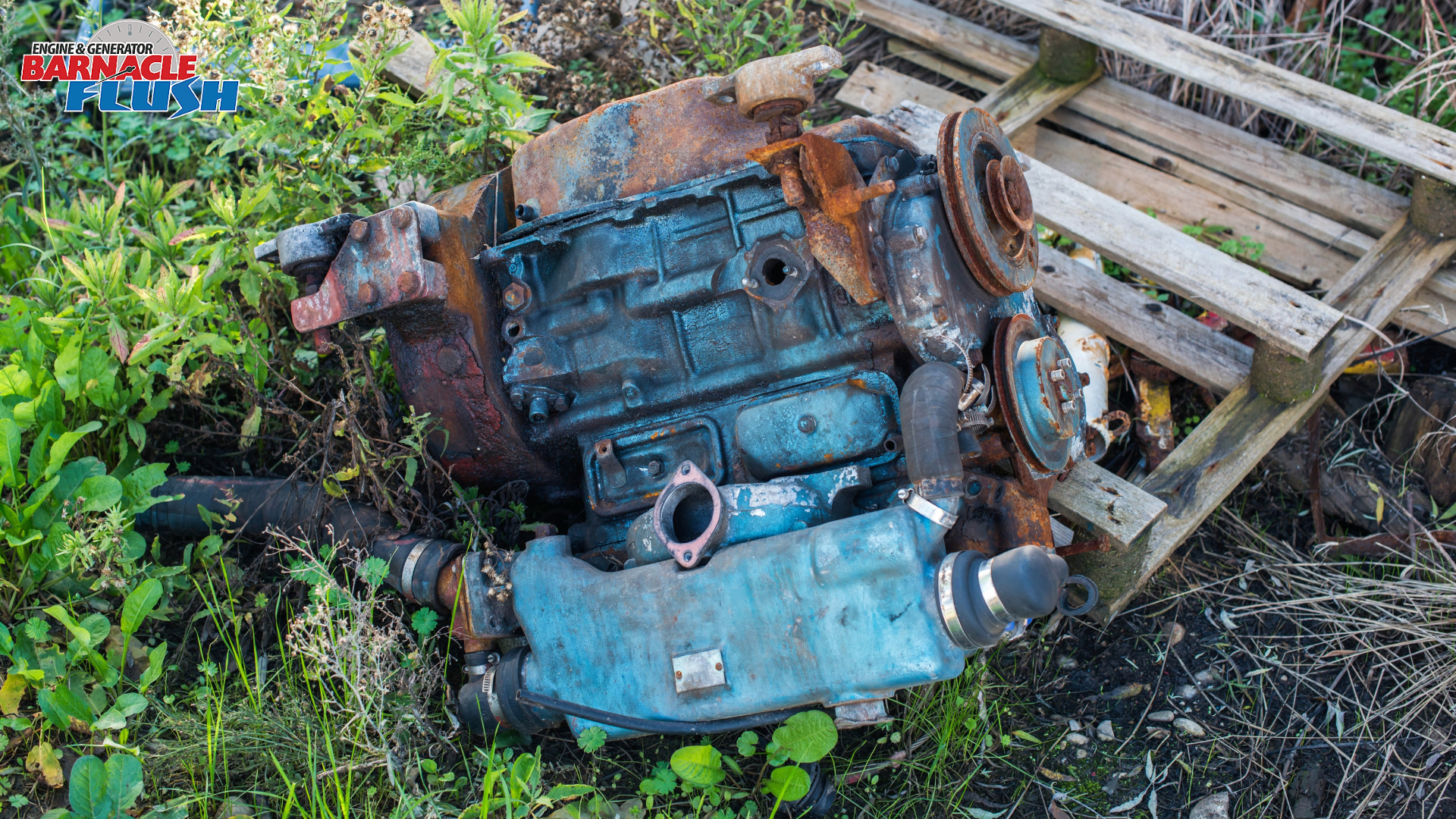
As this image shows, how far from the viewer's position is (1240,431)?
3107 millimetres

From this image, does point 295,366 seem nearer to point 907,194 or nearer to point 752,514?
point 752,514

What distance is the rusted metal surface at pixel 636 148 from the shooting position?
2.66 metres

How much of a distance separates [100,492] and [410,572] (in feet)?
2.76

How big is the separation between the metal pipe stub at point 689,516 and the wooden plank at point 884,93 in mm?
2101

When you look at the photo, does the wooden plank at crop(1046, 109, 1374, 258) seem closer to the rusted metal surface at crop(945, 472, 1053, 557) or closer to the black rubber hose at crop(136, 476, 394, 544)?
the rusted metal surface at crop(945, 472, 1053, 557)

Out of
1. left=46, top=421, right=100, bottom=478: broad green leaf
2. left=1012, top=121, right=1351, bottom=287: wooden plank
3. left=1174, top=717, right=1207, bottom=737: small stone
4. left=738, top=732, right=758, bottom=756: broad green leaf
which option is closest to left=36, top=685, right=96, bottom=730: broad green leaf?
left=46, top=421, right=100, bottom=478: broad green leaf

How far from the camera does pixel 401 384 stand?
2.79 m

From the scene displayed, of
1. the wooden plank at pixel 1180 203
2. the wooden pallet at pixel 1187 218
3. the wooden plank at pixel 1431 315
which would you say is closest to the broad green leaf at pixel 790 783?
the wooden pallet at pixel 1187 218

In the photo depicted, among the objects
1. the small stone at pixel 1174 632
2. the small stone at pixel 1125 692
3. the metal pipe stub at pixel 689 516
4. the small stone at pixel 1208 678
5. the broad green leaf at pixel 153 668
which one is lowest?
the small stone at pixel 1208 678

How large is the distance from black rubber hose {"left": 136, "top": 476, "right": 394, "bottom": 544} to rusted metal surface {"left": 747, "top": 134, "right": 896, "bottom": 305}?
140 cm

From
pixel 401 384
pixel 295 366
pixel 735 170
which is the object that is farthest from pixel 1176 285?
pixel 295 366

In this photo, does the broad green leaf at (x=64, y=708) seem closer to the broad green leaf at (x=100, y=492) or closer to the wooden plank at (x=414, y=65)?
the broad green leaf at (x=100, y=492)

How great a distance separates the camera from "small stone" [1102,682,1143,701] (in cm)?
288

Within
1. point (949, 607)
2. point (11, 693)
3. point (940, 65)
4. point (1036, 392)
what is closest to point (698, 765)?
point (949, 607)
